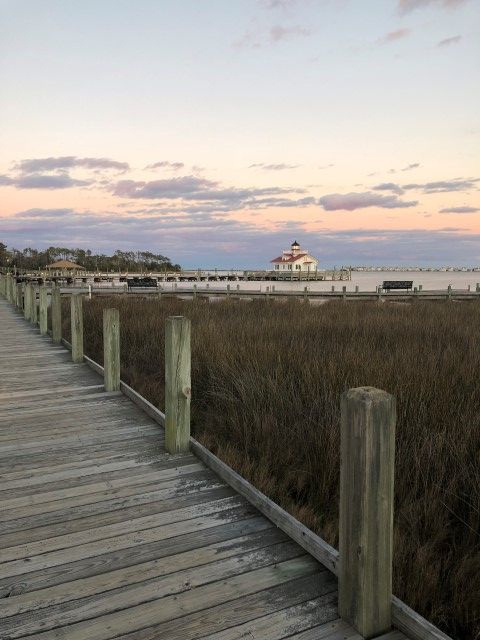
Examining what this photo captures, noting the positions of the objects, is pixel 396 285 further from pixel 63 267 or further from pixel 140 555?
pixel 63 267

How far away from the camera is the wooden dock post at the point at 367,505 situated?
154 cm

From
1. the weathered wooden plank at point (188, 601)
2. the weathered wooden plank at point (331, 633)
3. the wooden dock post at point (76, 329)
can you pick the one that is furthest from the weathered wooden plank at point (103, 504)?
the wooden dock post at point (76, 329)

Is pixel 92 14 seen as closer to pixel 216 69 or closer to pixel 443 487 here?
pixel 216 69

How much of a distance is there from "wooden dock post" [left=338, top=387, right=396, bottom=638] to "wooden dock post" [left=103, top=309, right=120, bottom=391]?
4.14m

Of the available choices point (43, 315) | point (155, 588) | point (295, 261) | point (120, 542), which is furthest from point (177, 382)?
point (295, 261)

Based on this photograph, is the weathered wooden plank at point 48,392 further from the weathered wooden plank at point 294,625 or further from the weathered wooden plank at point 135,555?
the weathered wooden plank at point 294,625

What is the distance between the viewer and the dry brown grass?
2.39 m

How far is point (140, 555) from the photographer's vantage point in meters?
2.20

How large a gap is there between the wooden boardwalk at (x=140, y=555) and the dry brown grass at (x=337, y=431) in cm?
54

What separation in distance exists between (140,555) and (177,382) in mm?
1473

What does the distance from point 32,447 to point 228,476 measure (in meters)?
1.80

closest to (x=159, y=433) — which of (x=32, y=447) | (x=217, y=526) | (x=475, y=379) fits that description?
(x=32, y=447)

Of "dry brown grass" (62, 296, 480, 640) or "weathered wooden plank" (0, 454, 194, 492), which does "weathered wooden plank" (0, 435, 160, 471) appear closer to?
"weathered wooden plank" (0, 454, 194, 492)

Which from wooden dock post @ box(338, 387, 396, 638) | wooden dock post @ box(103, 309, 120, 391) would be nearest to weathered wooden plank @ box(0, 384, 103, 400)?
wooden dock post @ box(103, 309, 120, 391)
